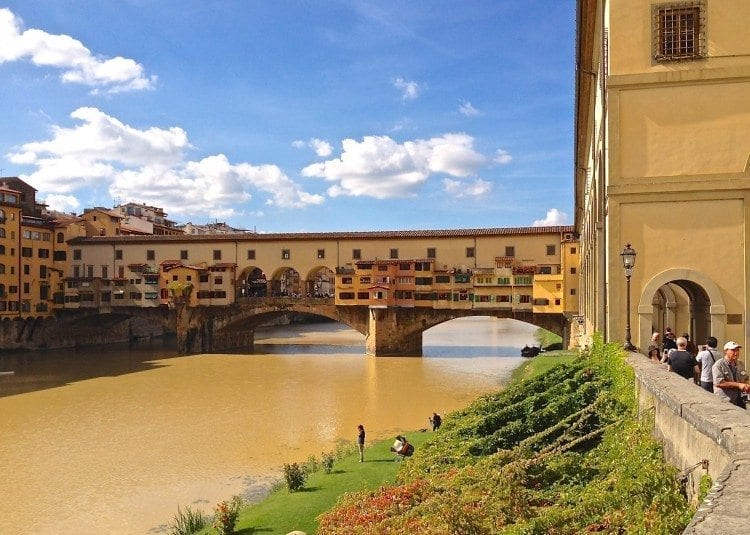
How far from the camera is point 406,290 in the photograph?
45.0 meters

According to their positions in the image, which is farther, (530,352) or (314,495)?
(530,352)

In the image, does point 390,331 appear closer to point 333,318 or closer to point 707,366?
point 333,318

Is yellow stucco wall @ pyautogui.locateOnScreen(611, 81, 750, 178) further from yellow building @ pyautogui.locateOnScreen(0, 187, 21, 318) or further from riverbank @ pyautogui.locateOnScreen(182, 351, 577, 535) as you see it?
yellow building @ pyautogui.locateOnScreen(0, 187, 21, 318)

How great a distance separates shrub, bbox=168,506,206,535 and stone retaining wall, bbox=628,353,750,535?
987 cm

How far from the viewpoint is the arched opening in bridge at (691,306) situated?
12039 mm

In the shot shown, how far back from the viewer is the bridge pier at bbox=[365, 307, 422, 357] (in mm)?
44562

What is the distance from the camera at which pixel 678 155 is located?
1227cm

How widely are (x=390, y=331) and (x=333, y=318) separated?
5.21 meters

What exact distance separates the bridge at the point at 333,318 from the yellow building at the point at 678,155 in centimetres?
2983

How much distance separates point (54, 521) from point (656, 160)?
16120 mm

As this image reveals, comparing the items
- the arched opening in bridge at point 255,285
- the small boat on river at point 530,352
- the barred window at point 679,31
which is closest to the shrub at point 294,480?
the barred window at point 679,31

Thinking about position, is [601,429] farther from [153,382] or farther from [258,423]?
[153,382]

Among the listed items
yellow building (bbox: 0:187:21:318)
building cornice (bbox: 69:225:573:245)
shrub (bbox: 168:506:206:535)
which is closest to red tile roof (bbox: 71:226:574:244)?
building cornice (bbox: 69:225:573:245)

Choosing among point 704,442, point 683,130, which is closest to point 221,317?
point 683,130
